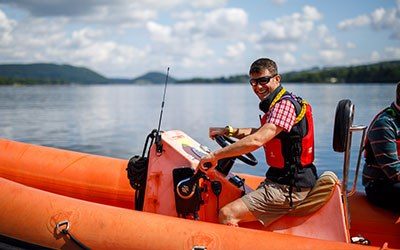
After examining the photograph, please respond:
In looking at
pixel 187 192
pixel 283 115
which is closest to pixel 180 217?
pixel 187 192

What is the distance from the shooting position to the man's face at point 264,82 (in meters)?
3.47

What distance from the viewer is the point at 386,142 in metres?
3.72

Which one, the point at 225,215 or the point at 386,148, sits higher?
the point at 386,148

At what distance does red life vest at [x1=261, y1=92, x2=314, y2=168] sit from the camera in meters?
3.42

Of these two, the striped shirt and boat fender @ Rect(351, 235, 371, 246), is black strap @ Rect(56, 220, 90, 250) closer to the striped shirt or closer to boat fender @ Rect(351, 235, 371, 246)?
boat fender @ Rect(351, 235, 371, 246)

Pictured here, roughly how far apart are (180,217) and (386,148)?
1666mm

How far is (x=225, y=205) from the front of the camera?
378 centimetres

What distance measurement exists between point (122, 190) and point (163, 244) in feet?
5.45

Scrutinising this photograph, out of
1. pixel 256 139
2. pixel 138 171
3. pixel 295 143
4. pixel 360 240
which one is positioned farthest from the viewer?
pixel 138 171

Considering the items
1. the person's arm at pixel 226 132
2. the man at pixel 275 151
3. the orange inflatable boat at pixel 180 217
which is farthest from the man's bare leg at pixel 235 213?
the person's arm at pixel 226 132

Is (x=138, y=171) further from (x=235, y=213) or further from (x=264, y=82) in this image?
(x=264, y=82)

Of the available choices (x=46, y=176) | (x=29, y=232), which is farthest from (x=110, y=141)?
(x=29, y=232)

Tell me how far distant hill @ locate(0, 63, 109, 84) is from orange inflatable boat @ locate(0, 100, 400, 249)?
351 ft

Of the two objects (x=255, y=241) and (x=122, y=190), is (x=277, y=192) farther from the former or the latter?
(x=122, y=190)
